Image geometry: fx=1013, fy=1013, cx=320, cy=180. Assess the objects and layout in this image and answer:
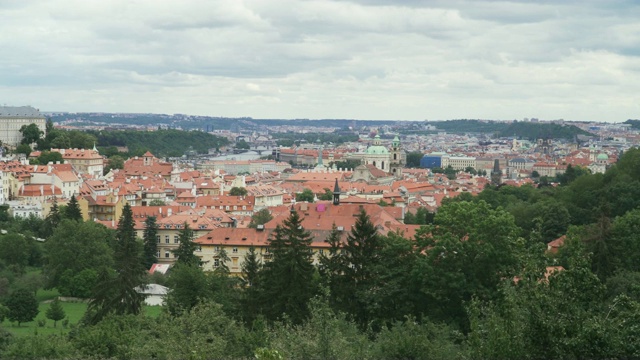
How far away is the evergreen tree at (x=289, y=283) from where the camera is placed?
100ft

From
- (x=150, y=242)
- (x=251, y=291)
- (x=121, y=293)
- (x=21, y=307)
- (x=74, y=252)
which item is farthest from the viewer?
(x=150, y=242)

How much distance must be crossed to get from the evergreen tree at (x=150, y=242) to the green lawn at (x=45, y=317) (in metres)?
8.46

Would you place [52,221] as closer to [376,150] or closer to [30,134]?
[30,134]

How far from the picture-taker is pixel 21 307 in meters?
44.3

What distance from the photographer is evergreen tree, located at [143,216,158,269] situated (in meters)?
61.6

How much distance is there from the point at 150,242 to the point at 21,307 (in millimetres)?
19112

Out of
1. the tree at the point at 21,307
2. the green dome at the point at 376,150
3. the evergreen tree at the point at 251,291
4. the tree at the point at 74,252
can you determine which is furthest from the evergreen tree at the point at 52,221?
the green dome at the point at 376,150

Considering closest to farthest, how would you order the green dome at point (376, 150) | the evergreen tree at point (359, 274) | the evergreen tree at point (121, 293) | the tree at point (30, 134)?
the evergreen tree at point (359, 274) < the evergreen tree at point (121, 293) < the tree at point (30, 134) < the green dome at point (376, 150)

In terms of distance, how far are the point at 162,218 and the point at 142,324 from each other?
4412 cm

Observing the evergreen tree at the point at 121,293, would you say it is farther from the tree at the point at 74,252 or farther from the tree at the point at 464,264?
the tree at the point at 74,252

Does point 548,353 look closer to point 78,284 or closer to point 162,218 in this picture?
point 78,284

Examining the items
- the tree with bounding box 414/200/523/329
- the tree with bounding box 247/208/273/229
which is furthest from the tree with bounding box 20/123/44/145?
the tree with bounding box 414/200/523/329

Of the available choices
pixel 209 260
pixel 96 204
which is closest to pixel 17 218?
pixel 96 204

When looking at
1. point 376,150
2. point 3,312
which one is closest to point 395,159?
point 376,150
